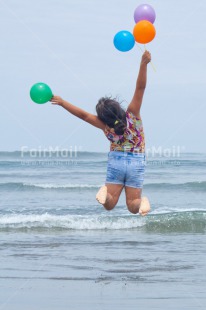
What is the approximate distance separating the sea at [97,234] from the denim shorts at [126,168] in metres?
1.64

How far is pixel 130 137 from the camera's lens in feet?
30.5

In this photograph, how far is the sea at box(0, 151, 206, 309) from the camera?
11898 mm

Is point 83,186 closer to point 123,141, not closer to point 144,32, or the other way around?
point 123,141

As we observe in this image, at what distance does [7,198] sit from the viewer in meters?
26.5

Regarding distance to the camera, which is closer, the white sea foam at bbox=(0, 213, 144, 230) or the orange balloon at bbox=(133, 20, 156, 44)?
the orange balloon at bbox=(133, 20, 156, 44)

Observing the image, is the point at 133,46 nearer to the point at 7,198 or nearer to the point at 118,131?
the point at 118,131

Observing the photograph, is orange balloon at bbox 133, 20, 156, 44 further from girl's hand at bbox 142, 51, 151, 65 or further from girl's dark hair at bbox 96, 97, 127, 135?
girl's dark hair at bbox 96, 97, 127, 135

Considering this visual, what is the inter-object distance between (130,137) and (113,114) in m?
0.36

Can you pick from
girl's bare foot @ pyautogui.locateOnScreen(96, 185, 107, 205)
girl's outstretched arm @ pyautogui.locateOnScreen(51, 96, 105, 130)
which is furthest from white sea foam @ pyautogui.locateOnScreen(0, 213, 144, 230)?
girl's outstretched arm @ pyautogui.locateOnScreen(51, 96, 105, 130)

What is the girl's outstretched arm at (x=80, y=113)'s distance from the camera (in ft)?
29.4

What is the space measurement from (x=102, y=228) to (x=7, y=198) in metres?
7.78

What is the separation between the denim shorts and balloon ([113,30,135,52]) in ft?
3.89

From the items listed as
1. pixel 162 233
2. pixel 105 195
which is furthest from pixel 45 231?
pixel 105 195

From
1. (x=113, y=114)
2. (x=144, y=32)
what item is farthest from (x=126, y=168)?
(x=144, y=32)
